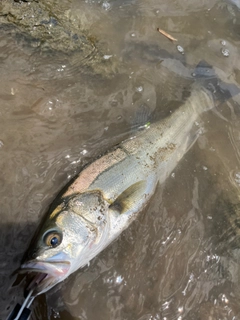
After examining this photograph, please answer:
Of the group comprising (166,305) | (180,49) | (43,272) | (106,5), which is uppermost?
(106,5)

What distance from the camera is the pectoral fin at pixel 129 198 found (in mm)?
3541

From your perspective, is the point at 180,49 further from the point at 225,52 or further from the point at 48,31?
the point at 48,31

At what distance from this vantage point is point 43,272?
9.51 ft

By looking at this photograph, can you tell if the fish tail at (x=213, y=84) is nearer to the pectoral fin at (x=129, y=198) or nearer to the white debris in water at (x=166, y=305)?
the pectoral fin at (x=129, y=198)

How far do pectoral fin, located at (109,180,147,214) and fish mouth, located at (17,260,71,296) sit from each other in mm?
796

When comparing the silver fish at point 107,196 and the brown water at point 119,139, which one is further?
the brown water at point 119,139

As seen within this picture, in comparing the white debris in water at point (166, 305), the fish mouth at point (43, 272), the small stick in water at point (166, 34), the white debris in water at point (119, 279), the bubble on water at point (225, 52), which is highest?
the small stick in water at point (166, 34)

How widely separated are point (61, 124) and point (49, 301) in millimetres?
1849

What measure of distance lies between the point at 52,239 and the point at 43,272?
10.4 inches

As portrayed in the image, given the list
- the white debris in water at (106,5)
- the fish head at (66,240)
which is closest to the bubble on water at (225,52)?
the white debris in water at (106,5)

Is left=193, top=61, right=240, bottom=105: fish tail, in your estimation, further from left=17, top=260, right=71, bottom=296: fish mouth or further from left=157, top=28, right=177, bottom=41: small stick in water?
left=17, top=260, right=71, bottom=296: fish mouth

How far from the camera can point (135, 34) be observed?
197 inches

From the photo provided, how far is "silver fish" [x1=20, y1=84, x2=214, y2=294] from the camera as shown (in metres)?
2.98

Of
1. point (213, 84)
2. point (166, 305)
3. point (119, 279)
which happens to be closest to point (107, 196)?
point (119, 279)
